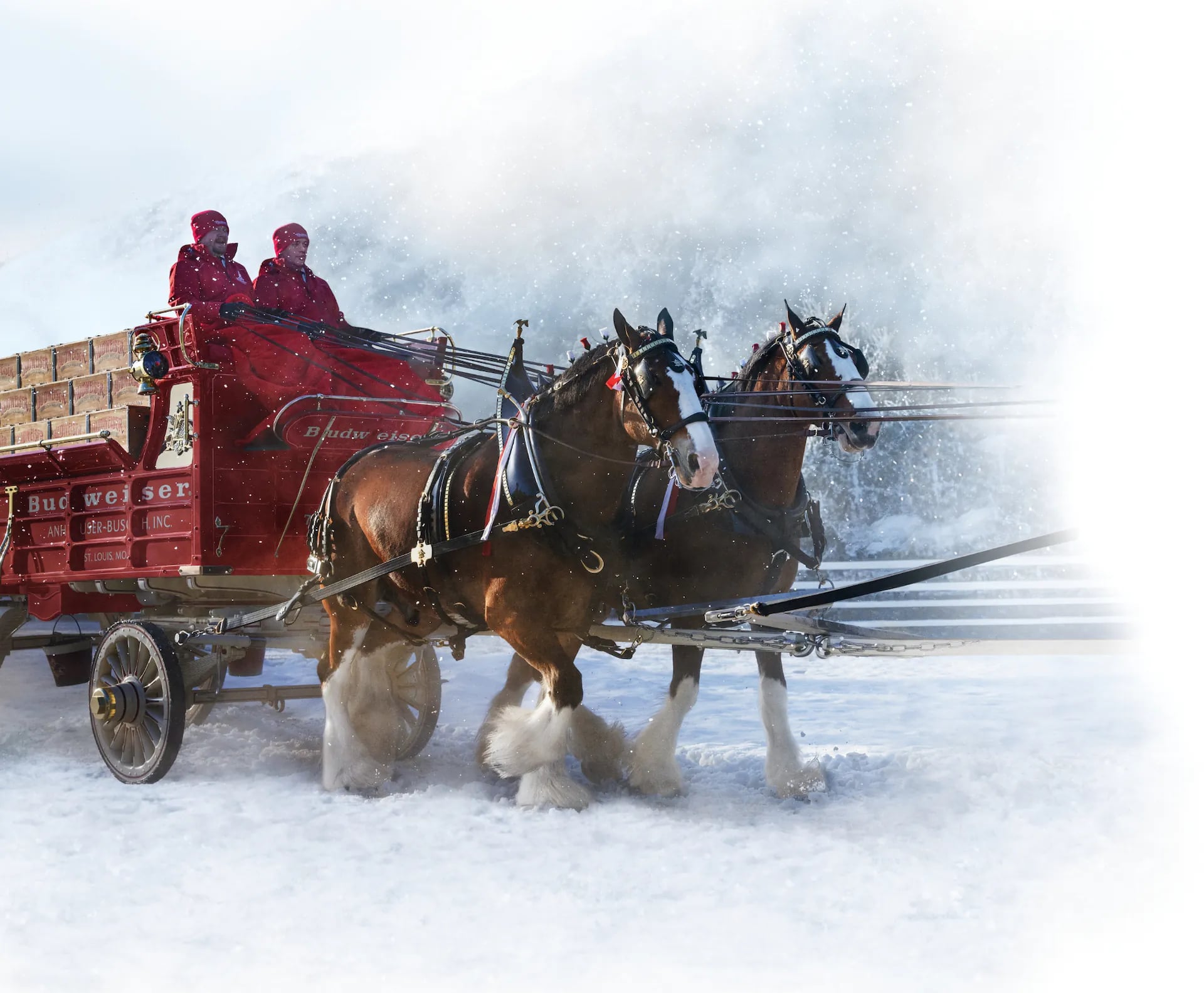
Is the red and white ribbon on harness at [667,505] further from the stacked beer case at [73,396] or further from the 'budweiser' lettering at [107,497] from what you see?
the stacked beer case at [73,396]

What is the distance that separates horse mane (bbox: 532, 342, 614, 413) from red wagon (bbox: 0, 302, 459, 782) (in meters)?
1.30

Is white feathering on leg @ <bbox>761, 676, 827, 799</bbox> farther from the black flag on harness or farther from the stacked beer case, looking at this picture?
the stacked beer case

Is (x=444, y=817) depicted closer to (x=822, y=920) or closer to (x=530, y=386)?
(x=822, y=920)

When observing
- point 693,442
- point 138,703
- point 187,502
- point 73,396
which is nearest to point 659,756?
point 693,442

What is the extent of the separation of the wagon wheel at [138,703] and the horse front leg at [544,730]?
71.4 inches

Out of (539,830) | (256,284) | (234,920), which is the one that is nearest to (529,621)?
(539,830)

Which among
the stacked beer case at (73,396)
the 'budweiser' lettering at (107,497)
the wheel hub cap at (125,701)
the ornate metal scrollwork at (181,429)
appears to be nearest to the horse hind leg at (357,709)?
the wheel hub cap at (125,701)

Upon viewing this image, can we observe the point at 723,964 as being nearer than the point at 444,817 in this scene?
Yes

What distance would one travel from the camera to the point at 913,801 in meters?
4.86

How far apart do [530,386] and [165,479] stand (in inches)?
78.0

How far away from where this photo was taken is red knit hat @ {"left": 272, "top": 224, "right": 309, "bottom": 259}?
275 inches

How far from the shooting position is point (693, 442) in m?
4.16

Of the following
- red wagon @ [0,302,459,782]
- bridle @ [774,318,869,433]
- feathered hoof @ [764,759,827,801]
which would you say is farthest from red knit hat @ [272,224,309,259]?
feathered hoof @ [764,759,827,801]

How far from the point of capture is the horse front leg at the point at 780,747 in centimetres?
517
